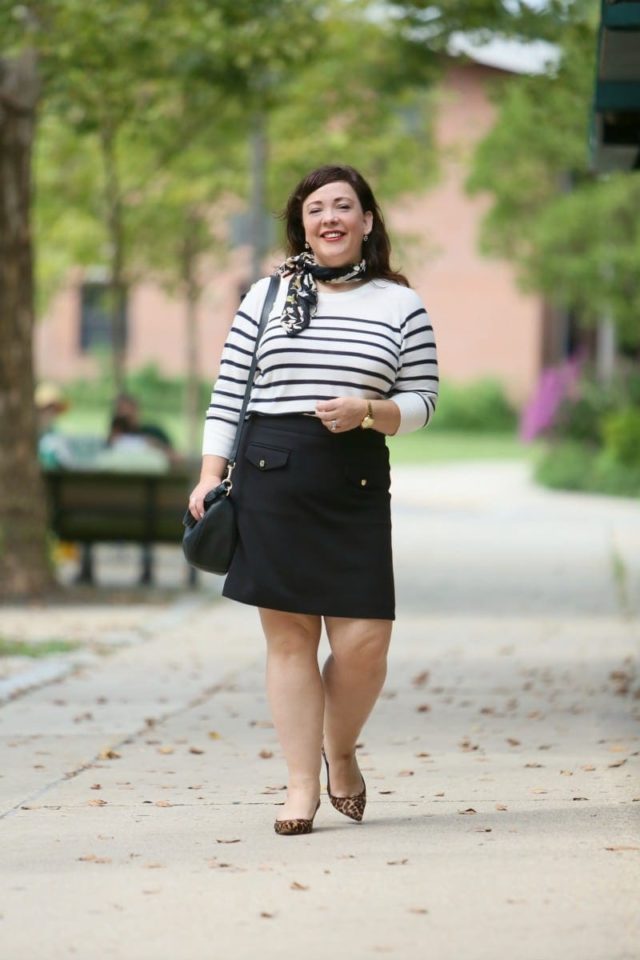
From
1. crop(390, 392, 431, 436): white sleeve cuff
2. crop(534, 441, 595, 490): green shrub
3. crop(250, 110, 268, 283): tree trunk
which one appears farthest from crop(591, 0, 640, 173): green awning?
crop(534, 441, 595, 490): green shrub

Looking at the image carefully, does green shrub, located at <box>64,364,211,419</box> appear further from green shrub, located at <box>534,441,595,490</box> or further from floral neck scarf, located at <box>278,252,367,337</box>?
floral neck scarf, located at <box>278,252,367,337</box>

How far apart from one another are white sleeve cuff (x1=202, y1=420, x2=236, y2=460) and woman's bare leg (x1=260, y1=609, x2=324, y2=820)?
47 cm

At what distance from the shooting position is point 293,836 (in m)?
5.54

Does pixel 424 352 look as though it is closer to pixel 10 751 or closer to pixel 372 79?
pixel 10 751

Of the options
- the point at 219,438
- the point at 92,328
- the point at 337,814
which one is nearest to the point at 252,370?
the point at 219,438

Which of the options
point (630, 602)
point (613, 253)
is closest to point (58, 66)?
point (630, 602)

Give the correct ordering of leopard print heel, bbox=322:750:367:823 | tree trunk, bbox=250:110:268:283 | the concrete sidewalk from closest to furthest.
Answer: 1. the concrete sidewalk
2. leopard print heel, bbox=322:750:367:823
3. tree trunk, bbox=250:110:268:283

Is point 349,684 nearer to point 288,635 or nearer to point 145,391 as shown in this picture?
point 288,635

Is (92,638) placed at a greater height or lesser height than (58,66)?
lesser

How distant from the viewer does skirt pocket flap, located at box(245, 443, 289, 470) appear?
18.1 feet

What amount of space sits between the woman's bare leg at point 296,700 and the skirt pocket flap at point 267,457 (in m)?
0.42

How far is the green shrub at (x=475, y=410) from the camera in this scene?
157 ft

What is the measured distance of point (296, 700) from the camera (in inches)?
221

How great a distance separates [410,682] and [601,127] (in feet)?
9.23
